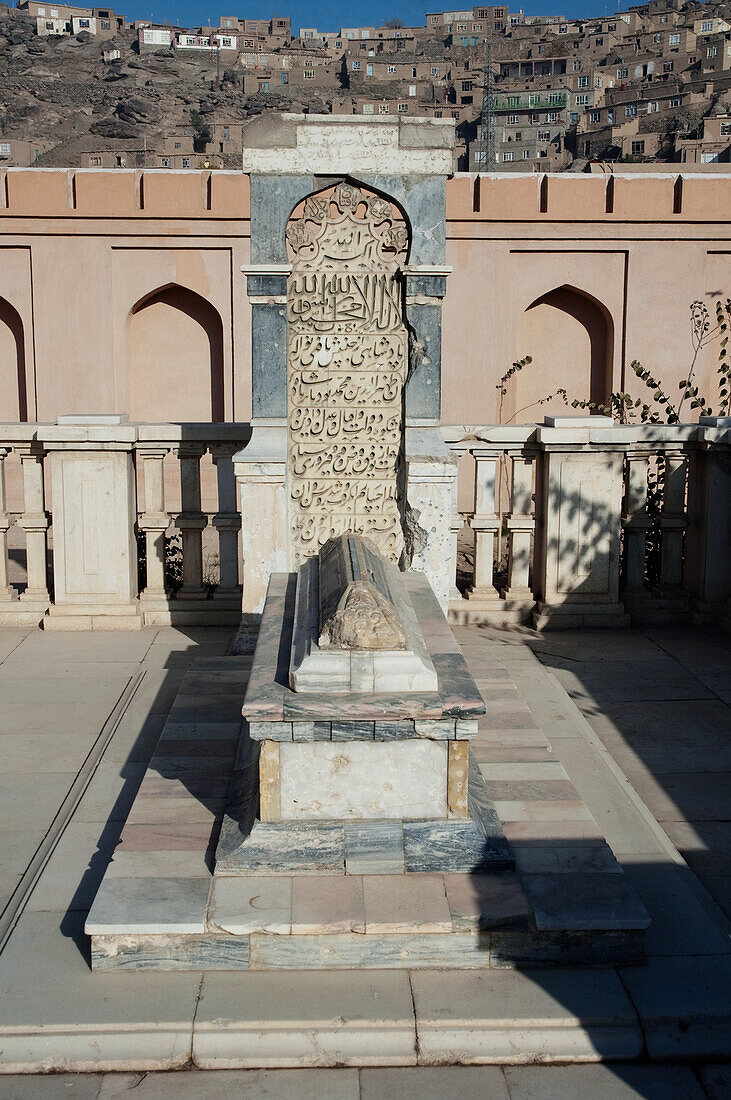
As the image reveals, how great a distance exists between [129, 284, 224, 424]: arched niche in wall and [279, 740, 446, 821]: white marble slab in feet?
42.4

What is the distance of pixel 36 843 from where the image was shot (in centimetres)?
434

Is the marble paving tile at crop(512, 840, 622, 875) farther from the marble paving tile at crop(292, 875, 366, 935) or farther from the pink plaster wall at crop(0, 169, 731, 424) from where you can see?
the pink plaster wall at crop(0, 169, 731, 424)

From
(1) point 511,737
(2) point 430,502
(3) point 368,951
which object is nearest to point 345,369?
(2) point 430,502

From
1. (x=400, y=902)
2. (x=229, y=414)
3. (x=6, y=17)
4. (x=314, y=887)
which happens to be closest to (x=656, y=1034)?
(x=400, y=902)

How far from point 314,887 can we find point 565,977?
33.8 inches

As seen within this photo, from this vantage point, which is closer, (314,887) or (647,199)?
(314,887)

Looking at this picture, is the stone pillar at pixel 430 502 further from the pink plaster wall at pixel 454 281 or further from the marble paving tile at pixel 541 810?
the pink plaster wall at pixel 454 281

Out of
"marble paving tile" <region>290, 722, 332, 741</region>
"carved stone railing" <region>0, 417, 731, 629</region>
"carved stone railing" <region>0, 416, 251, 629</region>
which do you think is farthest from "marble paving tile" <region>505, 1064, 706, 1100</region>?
"carved stone railing" <region>0, 416, 251, 629</region>

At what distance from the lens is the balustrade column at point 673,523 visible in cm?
769

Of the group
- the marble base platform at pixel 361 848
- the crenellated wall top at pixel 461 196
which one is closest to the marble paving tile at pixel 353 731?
the marble base platform at pixel 361 848

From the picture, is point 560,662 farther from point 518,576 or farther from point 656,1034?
point 656,1034

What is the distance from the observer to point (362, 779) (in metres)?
3.85

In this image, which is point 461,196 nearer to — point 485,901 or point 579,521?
point 579,521

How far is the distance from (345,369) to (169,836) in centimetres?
325
